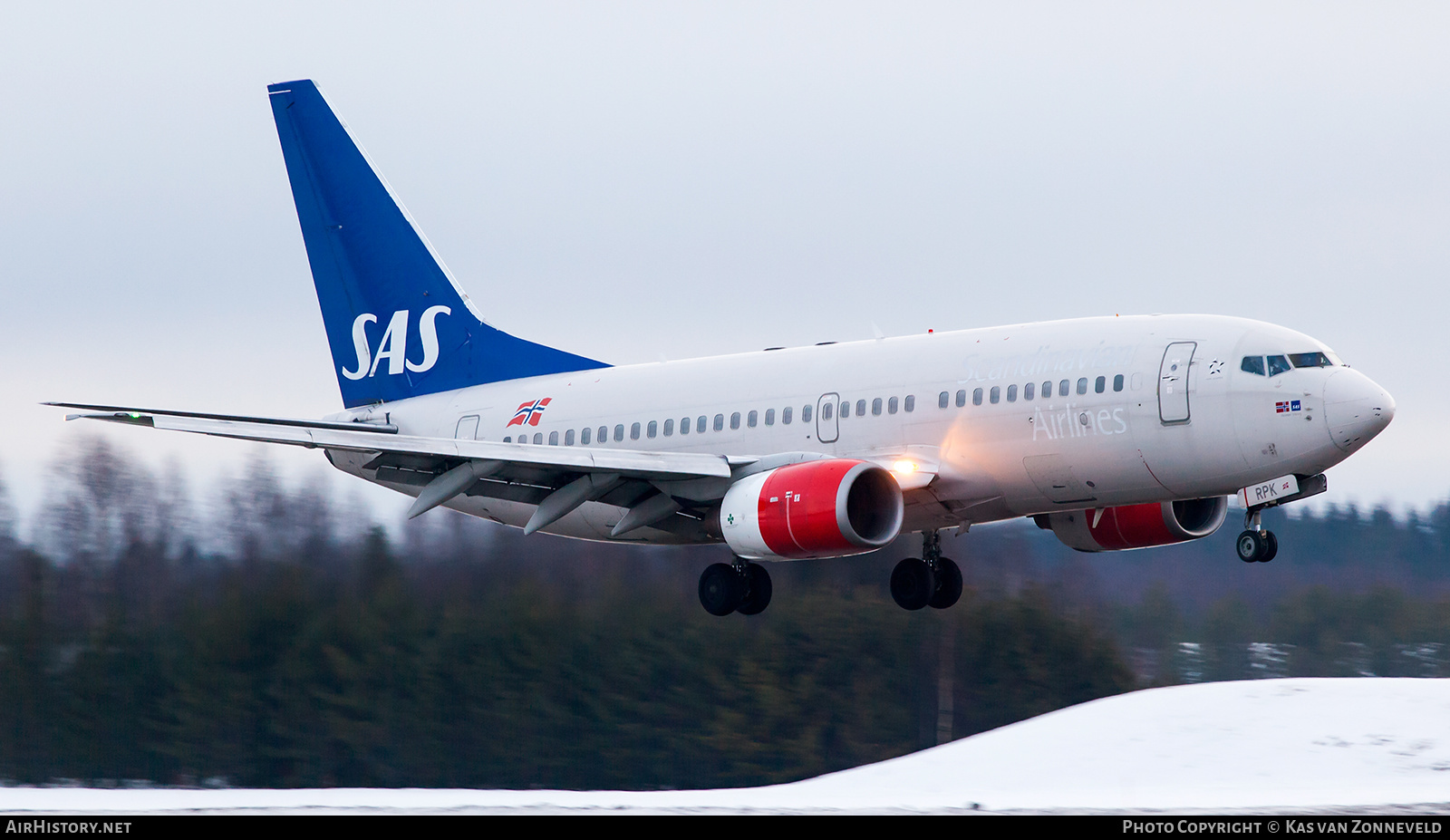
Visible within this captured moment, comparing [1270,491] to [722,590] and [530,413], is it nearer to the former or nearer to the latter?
[722,590]

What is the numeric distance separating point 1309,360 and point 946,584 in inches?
335

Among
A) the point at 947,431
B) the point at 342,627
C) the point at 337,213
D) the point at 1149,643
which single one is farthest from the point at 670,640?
the point at 947,431

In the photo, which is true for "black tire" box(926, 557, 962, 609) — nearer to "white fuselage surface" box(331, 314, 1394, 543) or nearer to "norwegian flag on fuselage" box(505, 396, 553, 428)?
"white fuselage surface" box(331, 314, 1394, 543)

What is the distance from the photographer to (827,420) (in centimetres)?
2811

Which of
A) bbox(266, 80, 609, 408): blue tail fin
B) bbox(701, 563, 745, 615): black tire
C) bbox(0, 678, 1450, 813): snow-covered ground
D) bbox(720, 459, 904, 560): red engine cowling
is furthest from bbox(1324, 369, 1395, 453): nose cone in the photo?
bbox(266, 80, 609, 408): blue tail fin

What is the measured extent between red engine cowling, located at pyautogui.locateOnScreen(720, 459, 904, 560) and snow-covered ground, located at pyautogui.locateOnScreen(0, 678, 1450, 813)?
3.55 metres

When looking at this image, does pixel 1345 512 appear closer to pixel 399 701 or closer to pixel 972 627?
pixel 972 627

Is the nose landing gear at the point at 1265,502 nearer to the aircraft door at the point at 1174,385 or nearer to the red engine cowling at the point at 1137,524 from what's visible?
the aircraft door at the point at 1174,385

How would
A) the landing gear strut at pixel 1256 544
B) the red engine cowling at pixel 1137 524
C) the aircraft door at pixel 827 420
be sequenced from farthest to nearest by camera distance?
the red engine cowling at pixel 1137 524
the aircraft door at pixel 827 420
the landing gear strut at pixel 1256 544

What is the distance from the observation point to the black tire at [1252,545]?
25078mm

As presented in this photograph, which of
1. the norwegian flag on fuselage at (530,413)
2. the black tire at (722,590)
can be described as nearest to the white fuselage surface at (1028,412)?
the black tire at (722,590)

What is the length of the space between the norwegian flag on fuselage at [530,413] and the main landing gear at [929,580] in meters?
7.55

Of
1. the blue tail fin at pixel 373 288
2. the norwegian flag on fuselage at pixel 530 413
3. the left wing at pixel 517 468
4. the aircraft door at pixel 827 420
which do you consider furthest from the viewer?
the blue tail fin at pixel 373 288

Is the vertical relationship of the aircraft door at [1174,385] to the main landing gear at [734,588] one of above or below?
above
